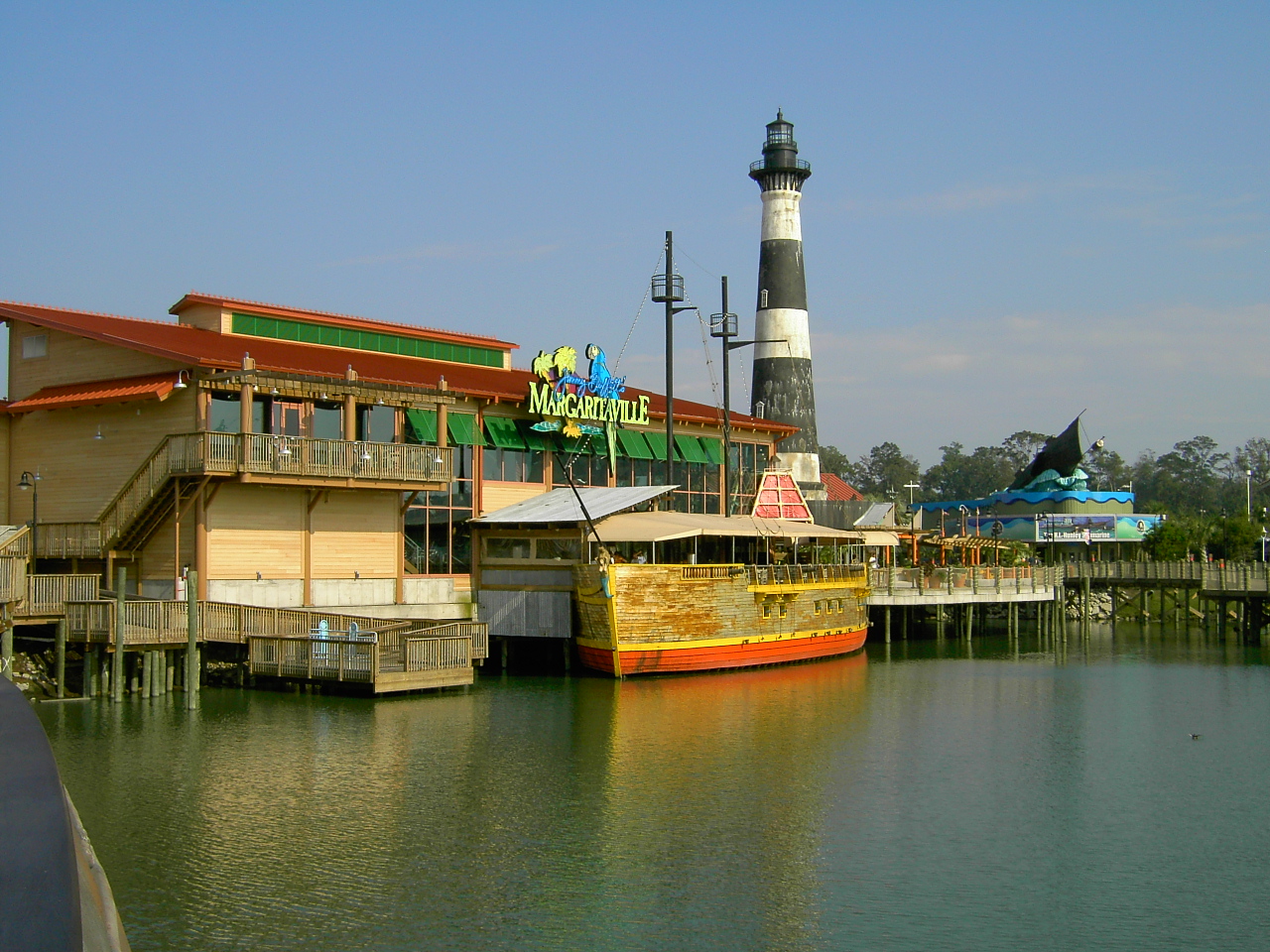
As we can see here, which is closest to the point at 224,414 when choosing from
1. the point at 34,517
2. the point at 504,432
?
the point at 34,517

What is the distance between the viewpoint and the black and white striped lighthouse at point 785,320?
64.2 m

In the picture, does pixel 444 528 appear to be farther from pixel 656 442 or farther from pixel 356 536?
pixel 656 442

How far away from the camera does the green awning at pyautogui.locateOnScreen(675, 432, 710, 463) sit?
51.2 m

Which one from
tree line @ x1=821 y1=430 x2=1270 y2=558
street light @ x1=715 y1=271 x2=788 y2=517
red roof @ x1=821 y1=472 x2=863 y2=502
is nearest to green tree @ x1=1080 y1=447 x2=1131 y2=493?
tree line @ x1=821 y1=430 x2=1270 y2=558

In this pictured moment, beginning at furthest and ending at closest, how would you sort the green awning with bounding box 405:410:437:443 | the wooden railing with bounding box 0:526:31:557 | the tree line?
the tree line → the green awning with bounding box 405:410:437:443 → the wooden railing with bounding box 0:526:31:557

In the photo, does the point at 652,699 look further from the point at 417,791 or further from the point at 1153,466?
the point at 1153,466

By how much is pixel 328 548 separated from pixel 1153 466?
150 m

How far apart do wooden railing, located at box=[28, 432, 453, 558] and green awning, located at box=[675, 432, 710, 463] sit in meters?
15.6

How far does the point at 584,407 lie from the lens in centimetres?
4512

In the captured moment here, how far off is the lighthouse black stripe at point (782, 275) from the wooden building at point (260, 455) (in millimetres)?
21526

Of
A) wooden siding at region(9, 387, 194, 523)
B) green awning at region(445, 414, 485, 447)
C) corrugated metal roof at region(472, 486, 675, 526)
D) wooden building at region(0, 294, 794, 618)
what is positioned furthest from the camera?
green awning at region(445, 414, 485, 447)

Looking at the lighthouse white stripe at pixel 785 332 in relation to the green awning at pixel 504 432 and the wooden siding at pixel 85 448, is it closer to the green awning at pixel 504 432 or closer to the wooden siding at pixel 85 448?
the green awning at pixel 504 432

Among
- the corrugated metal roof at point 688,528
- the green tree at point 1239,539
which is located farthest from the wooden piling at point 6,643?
the green tree at point 1239,539

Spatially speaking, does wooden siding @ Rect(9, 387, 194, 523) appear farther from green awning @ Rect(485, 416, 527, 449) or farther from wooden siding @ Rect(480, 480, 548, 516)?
green awning @ Rect(485, 416, 527, 449)
